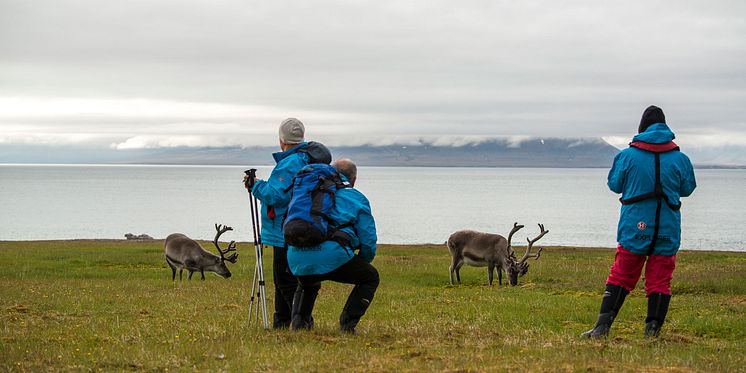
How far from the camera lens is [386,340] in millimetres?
11094

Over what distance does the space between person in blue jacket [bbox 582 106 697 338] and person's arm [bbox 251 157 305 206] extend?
4.24m

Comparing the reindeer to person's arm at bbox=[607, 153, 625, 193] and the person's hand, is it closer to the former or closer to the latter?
person's arm at bbox=[607, 153, 625, 193]

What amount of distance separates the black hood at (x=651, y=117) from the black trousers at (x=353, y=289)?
4205mm

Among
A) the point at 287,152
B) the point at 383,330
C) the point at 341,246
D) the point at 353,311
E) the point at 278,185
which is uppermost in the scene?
the point at 287,152

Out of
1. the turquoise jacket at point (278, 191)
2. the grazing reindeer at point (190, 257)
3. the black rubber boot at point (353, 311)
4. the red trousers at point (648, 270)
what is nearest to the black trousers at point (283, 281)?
the turquoise jacket at point (278, 191)

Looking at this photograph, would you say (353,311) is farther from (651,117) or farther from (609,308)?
(651,117)

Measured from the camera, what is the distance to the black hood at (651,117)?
11828 millimetres

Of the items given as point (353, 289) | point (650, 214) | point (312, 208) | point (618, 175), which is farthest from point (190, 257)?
point (650, 214)

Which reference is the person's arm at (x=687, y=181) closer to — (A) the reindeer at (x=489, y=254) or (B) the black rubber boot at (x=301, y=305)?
(B) the black rubber boot at (x=301, y=305)

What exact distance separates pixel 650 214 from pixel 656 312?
1389 mm

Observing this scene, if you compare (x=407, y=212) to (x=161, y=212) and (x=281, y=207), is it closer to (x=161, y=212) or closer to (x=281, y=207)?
(x=161, y=212)

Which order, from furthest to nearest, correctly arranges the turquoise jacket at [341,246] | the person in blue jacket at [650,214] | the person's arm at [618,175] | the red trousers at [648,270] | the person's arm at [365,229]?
the person's arm at [618,175], the red trousers at [648,270], the person in blue jacket at [650,214], the person's arm at [365,229], the turquoise jacket at [341,246]

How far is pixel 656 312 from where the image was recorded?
1165 centimetres

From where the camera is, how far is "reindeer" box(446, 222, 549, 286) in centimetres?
2397
